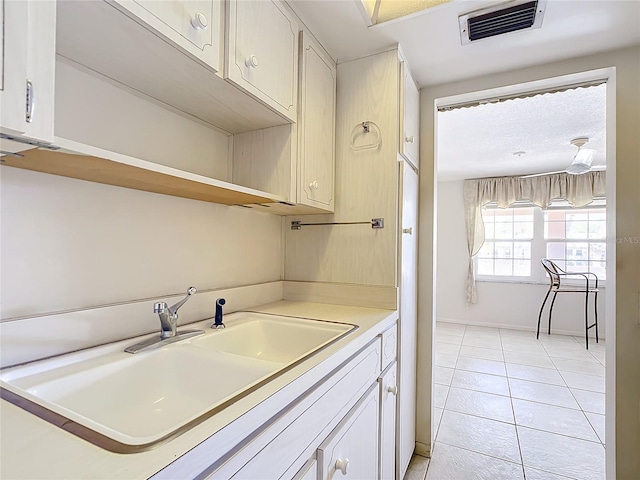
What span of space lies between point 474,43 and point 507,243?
13.7 ft

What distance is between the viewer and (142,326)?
1.02 metres

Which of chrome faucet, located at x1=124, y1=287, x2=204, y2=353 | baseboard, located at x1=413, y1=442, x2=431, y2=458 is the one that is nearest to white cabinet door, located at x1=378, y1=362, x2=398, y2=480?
baseboard, located at x1=413, y1=442, x2=431, y2=458

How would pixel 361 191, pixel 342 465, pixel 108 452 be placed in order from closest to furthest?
1. pixel 108 452
2. pixel 342 465
3. pixel 361 191

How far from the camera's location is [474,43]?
4.95ft

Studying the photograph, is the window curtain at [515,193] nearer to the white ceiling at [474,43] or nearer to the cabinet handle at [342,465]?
the white ceiling at [474,43]

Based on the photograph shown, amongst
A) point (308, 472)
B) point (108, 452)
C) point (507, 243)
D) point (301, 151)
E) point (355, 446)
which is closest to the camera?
point (108, 452)

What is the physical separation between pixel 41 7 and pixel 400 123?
134cm

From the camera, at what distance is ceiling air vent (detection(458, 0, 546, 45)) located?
1275 mm

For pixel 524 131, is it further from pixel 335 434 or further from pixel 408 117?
pixel 335 434

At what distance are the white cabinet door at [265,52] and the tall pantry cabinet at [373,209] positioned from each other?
429mm

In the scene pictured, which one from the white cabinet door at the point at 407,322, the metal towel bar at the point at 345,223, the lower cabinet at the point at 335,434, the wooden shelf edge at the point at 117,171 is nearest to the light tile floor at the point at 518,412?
the white cabinet door at the point at 407,322

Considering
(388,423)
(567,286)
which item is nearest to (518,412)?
(388,423)

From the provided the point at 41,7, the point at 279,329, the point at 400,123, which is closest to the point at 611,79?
the point at 400,123

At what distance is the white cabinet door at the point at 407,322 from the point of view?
1573 mm
